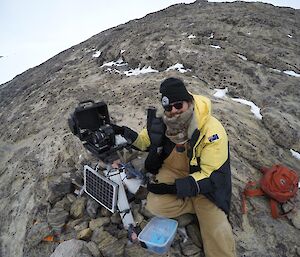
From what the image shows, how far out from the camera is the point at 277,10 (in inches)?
651

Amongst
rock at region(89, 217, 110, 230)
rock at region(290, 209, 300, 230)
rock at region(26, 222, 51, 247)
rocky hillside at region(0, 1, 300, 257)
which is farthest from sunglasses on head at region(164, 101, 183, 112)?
rock at region(290, 209, 300, 230)

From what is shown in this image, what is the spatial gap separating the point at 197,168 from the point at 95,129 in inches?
54.6

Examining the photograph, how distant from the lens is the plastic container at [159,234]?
12.7ft

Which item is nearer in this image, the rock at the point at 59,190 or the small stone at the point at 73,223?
the small stone at the point at 73,223

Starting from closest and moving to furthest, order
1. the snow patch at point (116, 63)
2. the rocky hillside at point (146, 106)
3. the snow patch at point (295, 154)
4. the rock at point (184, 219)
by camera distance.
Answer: the rock at point (184, 219), the rocky hillside at point (146, 106), the snow patch at point (295, 154), the snow patch at point (116, 63)

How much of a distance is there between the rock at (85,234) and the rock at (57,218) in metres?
0.43

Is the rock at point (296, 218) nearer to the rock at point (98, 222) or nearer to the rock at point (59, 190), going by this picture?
the rock at point (98, 222)

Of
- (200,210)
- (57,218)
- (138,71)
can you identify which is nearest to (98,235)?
(57,218)

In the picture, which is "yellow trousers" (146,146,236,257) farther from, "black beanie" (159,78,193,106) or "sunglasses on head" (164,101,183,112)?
"black beanie" (159,78,193,106)

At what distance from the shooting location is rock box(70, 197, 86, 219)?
4.79 m

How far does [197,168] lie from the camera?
12.6 ft

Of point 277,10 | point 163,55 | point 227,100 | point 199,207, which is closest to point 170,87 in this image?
point 199,207

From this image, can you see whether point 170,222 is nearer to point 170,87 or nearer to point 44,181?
point 170,87

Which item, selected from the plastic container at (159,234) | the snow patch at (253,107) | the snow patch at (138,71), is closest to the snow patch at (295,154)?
the snow patch at (253,107)
